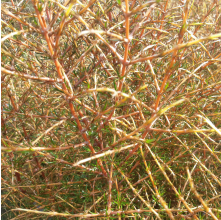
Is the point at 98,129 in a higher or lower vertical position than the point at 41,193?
higher

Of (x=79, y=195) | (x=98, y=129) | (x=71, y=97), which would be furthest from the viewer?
(x=79, y=195)

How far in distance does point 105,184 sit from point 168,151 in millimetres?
258

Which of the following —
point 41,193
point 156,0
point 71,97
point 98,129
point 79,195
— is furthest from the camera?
point 41,193

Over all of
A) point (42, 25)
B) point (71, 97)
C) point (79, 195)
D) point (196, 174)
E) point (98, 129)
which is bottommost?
point (196, 174)

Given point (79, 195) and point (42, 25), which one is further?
point (79, 195)

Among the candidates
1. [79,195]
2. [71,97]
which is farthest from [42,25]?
[79,195]

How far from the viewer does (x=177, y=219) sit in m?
0.66

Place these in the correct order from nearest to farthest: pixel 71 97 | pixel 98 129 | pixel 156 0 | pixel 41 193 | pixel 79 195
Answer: pixel 156 0 < pixel 71 97 < pixel 98 129 < pixel 79 195 < pixel 41 193

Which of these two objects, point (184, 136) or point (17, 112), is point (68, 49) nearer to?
point (17, 112)

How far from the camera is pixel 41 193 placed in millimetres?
836

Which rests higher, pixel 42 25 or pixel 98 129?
pixel 42 25

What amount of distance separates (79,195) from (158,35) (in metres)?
0.63

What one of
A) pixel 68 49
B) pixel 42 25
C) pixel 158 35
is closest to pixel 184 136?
pixel 158 35

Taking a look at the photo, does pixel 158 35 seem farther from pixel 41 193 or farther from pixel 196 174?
pixel 41 193
